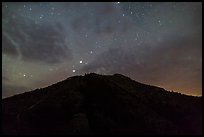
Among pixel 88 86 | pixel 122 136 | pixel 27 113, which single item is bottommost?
pixel 122 136

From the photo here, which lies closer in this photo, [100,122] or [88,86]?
[100,122]

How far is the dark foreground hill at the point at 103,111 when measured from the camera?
1341 inches

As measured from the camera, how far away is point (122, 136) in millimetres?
31469

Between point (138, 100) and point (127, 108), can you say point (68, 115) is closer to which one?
point (127, 108)

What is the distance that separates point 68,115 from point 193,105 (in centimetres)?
2064

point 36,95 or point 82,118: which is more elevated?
point 36,95

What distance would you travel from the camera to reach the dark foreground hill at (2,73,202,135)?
112ft

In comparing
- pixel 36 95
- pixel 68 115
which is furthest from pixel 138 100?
pixel 36 95

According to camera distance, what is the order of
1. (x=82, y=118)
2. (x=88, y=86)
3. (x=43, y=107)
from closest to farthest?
(x=82, y=118) → (x=43, y=107) → (x=88, y=86)

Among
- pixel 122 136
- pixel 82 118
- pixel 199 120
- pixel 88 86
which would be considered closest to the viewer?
pixel 122 136

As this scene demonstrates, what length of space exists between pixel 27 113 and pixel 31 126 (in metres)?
2.53

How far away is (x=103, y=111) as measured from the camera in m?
37.1

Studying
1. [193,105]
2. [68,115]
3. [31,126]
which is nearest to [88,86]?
[68,115]

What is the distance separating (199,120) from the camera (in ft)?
131
